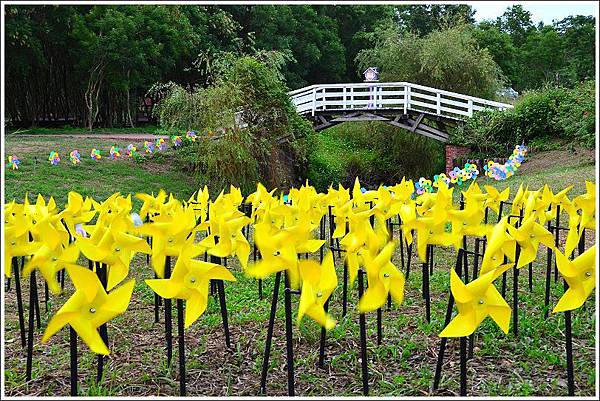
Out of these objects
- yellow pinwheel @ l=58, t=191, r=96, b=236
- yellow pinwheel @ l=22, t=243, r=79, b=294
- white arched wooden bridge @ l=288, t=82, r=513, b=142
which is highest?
white arched wooden bridge @ l=288, t=82, r=513, b=142

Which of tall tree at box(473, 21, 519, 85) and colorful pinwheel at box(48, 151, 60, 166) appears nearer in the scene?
colorful pinwheel at box(48, 151, 60, 166)

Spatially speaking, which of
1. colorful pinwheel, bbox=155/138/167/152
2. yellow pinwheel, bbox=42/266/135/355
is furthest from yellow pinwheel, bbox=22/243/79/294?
colorful pinwheel, bbox=155/138/167/152

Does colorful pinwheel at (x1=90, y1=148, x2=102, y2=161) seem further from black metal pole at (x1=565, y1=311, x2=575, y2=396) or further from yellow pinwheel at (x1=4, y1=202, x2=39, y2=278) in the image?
black metal pole at (x1=565, y1=311, x2=575, y2=396)

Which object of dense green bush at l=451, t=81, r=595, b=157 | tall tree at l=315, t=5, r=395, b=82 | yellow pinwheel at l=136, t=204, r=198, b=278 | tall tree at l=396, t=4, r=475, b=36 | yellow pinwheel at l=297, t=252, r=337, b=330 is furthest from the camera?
tall tree at l=396, t=4, r=475, b=36

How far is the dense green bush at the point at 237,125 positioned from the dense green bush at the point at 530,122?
455 centimetres

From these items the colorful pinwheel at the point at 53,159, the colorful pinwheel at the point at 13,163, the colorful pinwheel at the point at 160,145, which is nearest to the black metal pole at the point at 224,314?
the colorful pinwheel at the point at 13,163

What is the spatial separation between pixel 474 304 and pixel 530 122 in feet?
38.3

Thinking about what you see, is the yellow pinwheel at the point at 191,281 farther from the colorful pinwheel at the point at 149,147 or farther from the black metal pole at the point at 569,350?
the colorful pinwheel at the point at 149,147

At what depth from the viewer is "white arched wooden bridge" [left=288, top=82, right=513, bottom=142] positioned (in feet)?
43.7

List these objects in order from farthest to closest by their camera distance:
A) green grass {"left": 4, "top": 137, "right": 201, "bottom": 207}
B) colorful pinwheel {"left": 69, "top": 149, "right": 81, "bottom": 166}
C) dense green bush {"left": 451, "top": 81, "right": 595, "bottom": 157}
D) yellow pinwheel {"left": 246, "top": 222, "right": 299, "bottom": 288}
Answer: dense green bush {"left": 451, "top": 81, "right": 595, "bottom": 157} < colorful pinwheel {"left": 69, "top": 149, "right": 81, "bottom": 166} < green grass {"left": 4, "top": 137, "right": 201, "bottom": 207} < yellow pinwheel {"left": 246, "top": 222, "right": 299, "bottom": 288}

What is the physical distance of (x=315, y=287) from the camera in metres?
1.39

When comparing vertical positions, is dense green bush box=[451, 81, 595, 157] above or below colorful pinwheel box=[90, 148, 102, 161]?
above

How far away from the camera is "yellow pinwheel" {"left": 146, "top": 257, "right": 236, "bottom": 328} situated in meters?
1.51

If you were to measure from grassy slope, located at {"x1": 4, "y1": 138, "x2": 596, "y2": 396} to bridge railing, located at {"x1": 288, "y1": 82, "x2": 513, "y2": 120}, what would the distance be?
1085 cm
